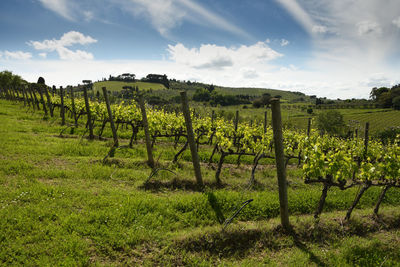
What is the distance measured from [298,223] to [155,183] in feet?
14.4

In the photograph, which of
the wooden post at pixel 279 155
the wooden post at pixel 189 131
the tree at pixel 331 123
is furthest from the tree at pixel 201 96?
the wooden post at pixel 279 155

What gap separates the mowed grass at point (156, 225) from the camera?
3934 millimetres

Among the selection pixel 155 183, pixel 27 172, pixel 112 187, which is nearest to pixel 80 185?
pixel 112 187

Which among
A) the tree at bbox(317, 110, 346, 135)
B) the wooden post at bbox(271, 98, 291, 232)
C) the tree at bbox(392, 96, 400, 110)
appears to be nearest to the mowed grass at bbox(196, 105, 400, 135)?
the tree at bbox(392, 96, 400, 110)

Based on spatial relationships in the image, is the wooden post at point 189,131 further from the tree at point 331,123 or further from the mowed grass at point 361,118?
the tree at point 331,123

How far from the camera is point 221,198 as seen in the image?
6.09 metres

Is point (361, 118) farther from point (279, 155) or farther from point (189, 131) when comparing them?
point (279, 155)

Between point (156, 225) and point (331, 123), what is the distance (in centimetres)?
5190

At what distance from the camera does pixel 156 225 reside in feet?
15.8

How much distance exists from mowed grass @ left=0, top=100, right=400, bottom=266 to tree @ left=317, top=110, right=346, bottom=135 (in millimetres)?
44700

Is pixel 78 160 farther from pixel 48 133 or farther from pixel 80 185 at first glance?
pixel 48 133

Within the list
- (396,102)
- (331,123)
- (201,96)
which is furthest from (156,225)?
(201,96)

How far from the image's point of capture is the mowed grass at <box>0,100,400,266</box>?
393cm

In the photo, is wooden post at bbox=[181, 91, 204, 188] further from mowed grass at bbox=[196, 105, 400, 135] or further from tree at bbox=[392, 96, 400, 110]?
tree at bbox=[392, 96, 400, 110]
